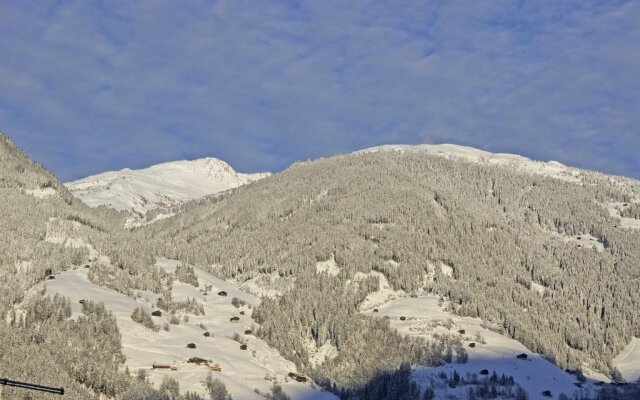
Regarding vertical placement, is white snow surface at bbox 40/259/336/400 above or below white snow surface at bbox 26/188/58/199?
below

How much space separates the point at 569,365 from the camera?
9000cm

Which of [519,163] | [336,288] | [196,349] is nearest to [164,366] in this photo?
[196,349]

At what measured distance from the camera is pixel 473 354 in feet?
252

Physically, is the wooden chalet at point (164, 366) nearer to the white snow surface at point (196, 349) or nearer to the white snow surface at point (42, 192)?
the white snow surface at point (196, 349)

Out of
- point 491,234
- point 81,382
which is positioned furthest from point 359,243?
point 81,382

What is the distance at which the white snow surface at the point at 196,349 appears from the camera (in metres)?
56.7

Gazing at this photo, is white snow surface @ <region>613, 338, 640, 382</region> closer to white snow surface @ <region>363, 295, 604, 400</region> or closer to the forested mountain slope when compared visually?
the forested mountain slope

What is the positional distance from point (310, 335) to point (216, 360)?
2256 cm

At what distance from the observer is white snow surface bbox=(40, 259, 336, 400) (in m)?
56.7

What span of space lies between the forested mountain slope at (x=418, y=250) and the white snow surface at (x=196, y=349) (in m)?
4.21

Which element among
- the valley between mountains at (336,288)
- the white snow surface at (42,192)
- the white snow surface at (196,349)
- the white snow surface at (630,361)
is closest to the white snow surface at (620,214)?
the valley between mountains at (336,288)

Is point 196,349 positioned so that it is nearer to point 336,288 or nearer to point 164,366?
point 164,366

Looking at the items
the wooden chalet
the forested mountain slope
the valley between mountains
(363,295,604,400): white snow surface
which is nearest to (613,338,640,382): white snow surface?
the valley between mountains

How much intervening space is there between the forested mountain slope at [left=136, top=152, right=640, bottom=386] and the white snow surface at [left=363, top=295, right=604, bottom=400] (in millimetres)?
3218
